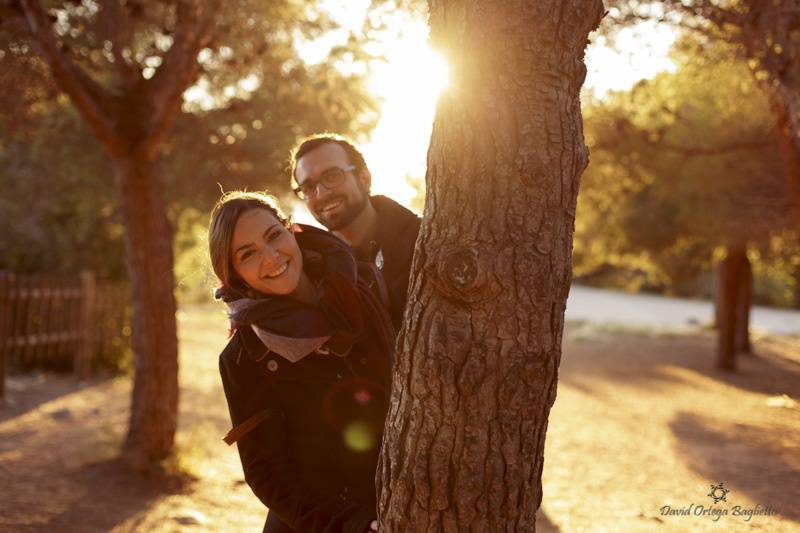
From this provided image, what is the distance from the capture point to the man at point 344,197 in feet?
11.3

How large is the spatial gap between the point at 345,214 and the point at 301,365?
1.23 meters

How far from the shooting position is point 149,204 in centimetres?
658

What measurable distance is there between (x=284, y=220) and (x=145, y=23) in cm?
782

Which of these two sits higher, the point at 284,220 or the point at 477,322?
the point at 284,220

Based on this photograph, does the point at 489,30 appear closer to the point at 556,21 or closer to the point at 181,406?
the point at 556,21

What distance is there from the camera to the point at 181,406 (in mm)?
10633

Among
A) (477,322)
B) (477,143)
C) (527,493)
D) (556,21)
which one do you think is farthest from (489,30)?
(527,493)

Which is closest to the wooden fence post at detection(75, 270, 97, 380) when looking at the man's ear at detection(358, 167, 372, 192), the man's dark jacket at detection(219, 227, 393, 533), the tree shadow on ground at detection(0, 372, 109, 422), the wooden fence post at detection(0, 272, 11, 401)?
the tree shadow on ground at detection(0, 372, 109, 422)

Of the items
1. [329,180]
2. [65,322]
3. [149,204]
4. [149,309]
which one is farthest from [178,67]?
[65,322]

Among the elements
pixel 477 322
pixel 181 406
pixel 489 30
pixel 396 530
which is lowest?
pixel 181 406

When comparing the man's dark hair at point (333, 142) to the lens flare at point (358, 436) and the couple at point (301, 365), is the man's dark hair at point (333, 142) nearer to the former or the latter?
the couple at point (301, 365)

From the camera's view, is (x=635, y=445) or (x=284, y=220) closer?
(x=284, y=220)

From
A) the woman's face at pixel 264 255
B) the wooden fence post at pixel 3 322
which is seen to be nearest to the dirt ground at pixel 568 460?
the wooden fence post at pixel 3 322
